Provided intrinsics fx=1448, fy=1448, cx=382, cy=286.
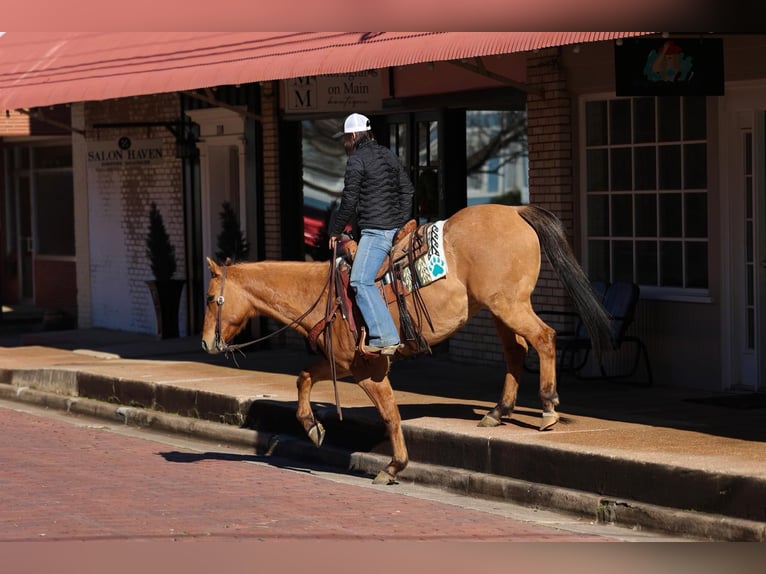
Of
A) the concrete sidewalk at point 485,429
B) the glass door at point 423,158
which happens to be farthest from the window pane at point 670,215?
the glass door at point 423,158

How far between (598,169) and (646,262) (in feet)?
3.59

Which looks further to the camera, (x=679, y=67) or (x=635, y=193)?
(x=635, y=193)

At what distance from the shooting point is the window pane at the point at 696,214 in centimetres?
1309

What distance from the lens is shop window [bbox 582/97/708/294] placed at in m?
13.2

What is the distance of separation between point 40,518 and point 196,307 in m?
11.0

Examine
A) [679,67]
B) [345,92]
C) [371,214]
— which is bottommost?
[371,214]

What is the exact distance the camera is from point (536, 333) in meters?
10.6

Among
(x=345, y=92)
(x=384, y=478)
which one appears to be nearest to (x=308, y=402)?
(x=384, y=478)

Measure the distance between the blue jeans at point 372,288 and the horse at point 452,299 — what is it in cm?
22

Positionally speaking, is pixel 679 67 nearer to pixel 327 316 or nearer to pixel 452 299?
pixel 452 299

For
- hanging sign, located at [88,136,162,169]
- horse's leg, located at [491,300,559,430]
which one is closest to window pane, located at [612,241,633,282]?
horse's leg, located at [491,300,559,430]

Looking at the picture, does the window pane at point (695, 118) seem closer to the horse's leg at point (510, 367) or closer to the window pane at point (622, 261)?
the window pane at point (622, 261)

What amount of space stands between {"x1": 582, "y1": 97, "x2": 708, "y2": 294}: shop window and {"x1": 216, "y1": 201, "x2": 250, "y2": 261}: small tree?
5.71 meters

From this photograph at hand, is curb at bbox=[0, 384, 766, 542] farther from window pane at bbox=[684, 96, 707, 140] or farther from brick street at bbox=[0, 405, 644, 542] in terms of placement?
window pane at bbox=[684, 96, 707, 140]
